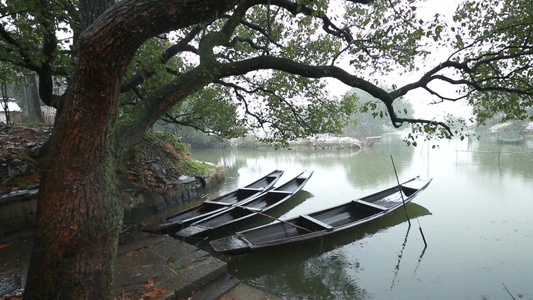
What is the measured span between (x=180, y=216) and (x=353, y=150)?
751 inches

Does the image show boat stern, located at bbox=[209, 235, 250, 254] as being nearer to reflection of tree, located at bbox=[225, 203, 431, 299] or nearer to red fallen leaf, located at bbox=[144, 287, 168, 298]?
reflection of tree, located at bbox=[225, 203, 431, 299]

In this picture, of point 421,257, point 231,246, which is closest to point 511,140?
point 421,257

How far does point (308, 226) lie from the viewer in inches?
194

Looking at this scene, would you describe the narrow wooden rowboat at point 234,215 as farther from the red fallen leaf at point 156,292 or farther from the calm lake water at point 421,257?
the red fallen leaf at point 156,292

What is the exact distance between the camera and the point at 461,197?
791 cm

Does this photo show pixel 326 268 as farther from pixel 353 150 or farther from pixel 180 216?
pixel 353 150

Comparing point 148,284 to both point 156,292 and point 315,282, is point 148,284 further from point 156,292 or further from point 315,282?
point 315,282

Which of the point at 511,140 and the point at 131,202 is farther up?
the point at 511,140

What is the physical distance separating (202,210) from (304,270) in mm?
2799

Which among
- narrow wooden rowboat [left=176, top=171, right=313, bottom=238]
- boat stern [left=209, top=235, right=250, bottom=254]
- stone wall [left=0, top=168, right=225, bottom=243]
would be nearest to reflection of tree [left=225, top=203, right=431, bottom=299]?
boat stern [left=209, top=235, right=250, bottom=254]

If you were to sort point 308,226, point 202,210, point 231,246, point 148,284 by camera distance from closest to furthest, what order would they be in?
point 148,284 → point 231,246 → point 308,226 → point 202,210

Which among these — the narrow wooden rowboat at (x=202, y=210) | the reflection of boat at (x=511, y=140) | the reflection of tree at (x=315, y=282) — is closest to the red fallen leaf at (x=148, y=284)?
the reflection of tree at (x=315, y=282)

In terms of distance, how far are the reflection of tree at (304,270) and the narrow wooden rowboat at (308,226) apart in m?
0.27

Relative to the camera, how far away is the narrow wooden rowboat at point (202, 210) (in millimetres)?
4852
